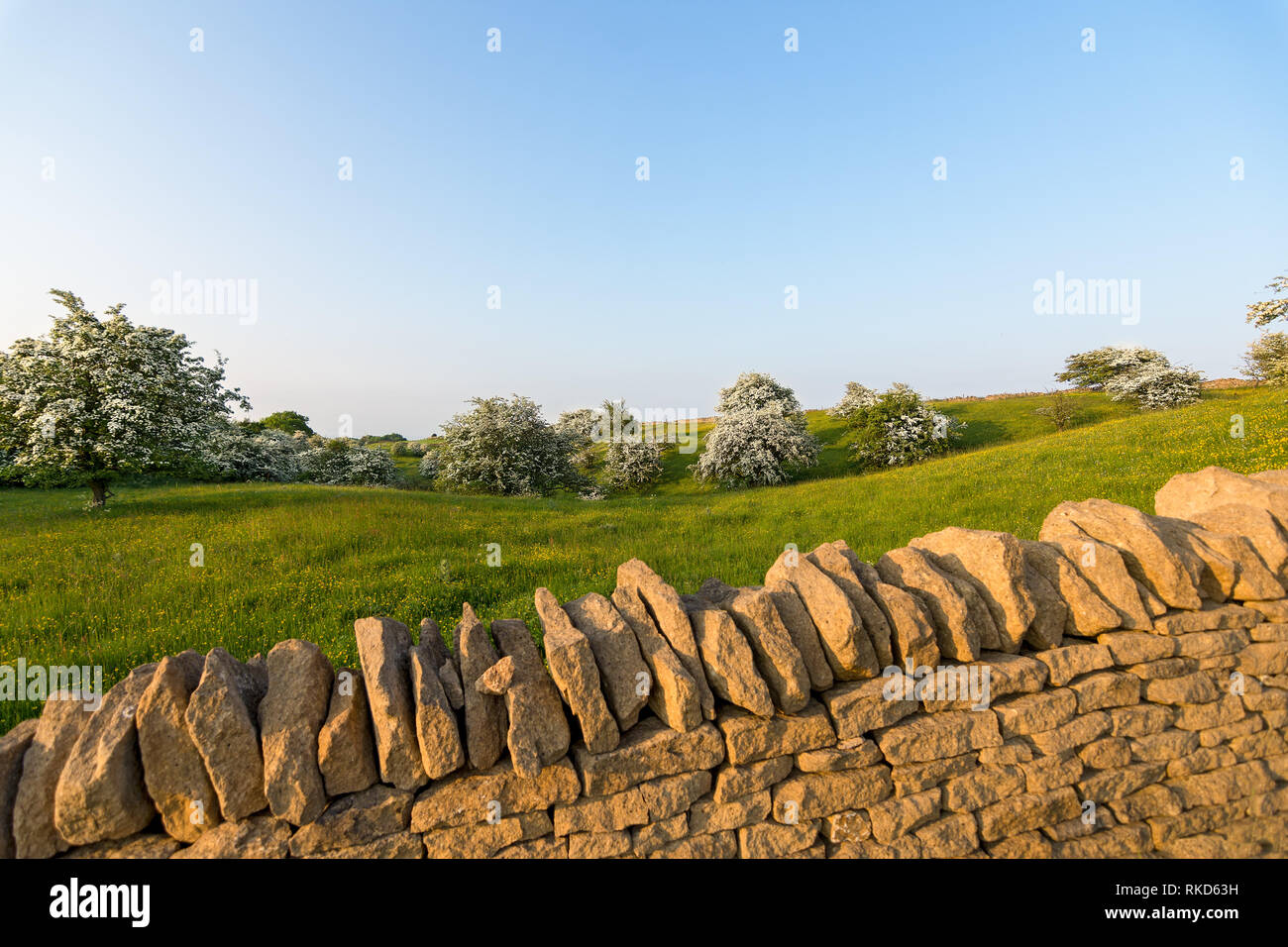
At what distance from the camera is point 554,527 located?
42.7ft

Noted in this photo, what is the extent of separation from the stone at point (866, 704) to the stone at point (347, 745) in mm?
2619

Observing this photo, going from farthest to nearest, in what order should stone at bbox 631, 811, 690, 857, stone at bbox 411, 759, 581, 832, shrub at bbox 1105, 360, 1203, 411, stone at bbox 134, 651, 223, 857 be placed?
shrub at bbox 1105, 360, 1203, 411 < stone at bbox 631, 811, 690, 857 < stone at bbox 411, 759, 581, 832 < stone at bbox 134, 651, 223, 857

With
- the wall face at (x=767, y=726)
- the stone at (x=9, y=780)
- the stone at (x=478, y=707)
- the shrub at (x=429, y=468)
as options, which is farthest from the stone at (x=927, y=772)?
the shrub at (x=429, y=468)

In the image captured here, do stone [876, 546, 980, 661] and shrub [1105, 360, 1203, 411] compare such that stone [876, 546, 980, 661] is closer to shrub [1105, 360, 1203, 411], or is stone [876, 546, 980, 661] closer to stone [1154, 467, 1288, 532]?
stone [1154, 467, 1288, 532]

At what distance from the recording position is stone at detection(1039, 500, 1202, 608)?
4.02 m

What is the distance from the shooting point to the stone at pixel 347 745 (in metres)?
2.72

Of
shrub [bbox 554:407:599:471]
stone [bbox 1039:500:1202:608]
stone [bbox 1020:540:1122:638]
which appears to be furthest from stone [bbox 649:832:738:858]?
shrub [bbox 554:407:599:471]

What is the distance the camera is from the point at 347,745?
274 cm

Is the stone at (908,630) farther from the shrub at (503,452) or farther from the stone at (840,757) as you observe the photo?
the shrub at (503,452)

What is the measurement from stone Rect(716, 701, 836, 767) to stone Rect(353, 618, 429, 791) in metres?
1.68

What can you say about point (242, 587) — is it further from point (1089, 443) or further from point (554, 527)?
point (1089, 443)

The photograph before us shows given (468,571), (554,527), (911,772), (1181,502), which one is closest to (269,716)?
(911,772)

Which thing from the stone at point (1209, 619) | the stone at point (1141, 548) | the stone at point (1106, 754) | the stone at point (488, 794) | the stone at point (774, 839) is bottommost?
the stone at point (774, 839)
